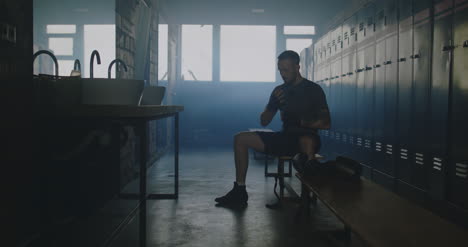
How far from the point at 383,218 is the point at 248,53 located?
702cm

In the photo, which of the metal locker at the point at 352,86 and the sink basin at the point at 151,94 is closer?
the sink basin at the point at 151,94

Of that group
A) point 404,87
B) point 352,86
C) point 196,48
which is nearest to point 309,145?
point 404,87

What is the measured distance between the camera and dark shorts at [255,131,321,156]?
2.61m

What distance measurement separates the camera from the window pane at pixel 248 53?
25.8 feet

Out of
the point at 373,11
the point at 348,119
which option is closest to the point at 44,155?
the point at 373,11

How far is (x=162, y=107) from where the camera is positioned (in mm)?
1791

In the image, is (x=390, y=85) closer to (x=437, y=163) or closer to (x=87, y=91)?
(x=437, y=163)

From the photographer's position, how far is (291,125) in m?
2.67

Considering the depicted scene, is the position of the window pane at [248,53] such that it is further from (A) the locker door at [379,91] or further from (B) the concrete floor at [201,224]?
(B) the concrete floor at [201,224]

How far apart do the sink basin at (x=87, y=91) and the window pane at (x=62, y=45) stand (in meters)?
4.05

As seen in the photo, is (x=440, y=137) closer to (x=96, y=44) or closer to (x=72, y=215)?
A: (x=72, y=215)

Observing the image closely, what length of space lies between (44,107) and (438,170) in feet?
7.67

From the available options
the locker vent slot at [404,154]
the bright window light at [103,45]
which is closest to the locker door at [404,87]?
the locker vent slot at [404,154]

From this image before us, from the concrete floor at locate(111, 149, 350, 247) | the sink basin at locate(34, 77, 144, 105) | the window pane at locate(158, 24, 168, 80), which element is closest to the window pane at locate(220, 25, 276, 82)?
the window pane at locate(158, 24, 168, 80)
